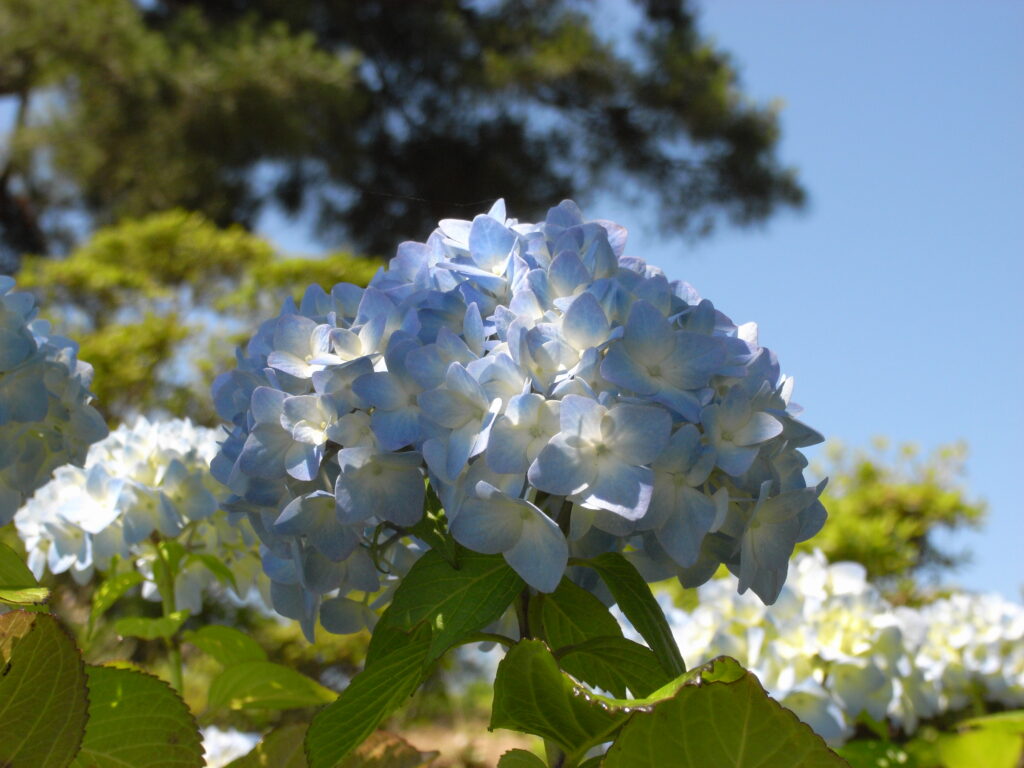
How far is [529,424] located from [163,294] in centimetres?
446

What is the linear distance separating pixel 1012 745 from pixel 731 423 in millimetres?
815

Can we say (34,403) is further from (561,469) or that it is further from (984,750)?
(984,750)

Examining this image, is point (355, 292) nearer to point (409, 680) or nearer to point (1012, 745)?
point (409, 680)

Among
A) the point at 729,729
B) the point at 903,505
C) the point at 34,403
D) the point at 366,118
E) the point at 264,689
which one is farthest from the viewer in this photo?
the point at 366,118

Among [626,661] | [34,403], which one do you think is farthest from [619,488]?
[34,403]

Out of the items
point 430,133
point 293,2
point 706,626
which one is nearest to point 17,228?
point 293,2

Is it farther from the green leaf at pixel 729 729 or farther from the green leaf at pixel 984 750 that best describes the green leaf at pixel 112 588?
the green leaf at pixel 984 750

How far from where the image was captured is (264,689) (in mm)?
800

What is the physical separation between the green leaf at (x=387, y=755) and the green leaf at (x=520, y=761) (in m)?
0.16

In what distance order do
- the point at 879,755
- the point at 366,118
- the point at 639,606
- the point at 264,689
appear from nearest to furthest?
the point at 639,606
the point at 264,689
the point at 879,755
the point at 366,118

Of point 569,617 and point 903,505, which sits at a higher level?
point 903,505

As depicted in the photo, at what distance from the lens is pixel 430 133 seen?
25.5 feet

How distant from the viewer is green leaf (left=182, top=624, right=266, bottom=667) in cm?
85

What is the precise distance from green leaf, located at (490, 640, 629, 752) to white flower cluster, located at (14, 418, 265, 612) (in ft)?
1.25
